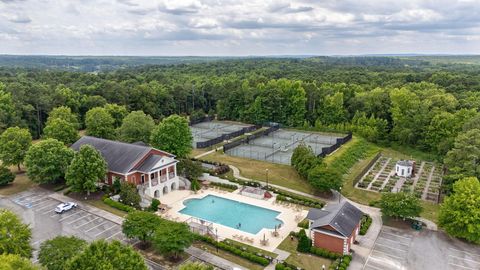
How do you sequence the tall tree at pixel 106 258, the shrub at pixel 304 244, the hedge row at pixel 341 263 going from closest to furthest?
the tall tree at pixel 106 258
the hedge row at pixel 341 263
the shrub at pixel 304 244

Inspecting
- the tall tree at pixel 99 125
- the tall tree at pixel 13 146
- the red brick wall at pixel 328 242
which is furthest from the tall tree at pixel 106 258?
the tall tree at pixel 99 125

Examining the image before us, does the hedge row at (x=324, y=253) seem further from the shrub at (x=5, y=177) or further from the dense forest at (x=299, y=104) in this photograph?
the shrub at (x=5, y=177)

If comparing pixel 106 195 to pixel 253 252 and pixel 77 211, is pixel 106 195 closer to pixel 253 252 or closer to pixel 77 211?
pixel 77 211

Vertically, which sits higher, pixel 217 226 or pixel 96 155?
pixel 96 155

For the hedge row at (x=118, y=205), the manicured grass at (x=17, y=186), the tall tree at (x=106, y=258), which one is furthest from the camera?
the manicured grass at (x=17, y=186)

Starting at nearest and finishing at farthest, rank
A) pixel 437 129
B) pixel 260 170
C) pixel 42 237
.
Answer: pixel 42 237 → pixel 260 170 → pixel 437 129

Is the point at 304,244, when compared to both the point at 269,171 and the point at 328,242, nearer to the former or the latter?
the point at 328,242

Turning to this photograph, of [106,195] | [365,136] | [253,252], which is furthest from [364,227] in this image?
[365,136]
